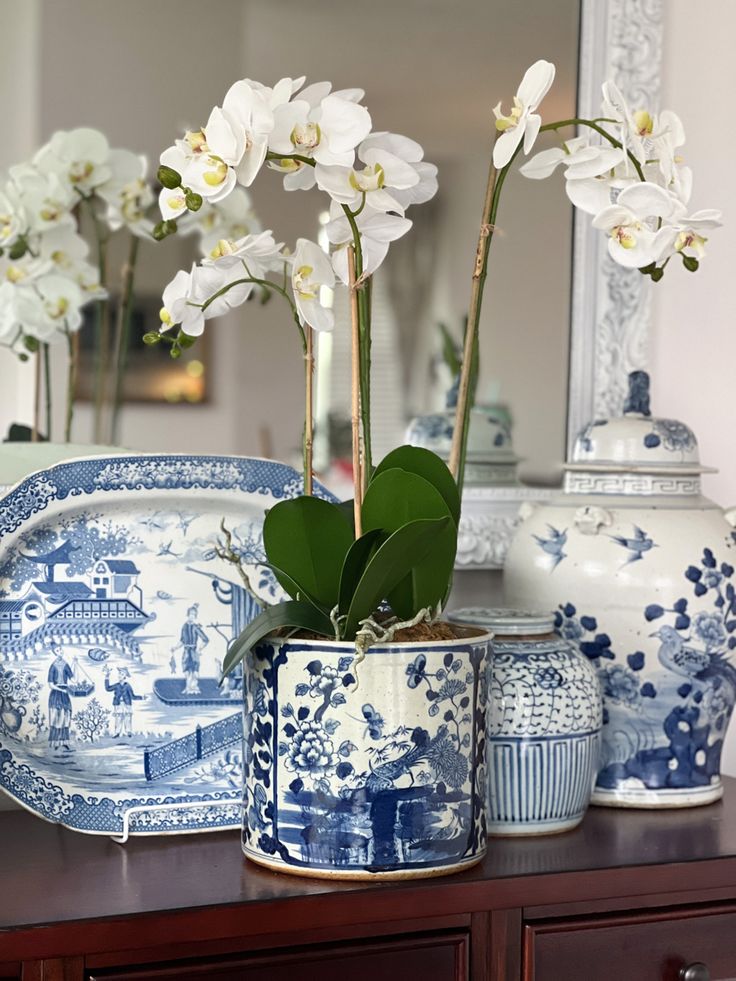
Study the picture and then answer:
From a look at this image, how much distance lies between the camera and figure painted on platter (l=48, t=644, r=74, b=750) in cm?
108

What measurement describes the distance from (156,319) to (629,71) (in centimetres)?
63

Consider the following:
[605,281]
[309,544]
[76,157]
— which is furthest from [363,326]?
[605,281]

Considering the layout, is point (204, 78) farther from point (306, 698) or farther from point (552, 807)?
point (552, 807)

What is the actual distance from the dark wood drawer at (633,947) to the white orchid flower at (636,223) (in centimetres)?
53

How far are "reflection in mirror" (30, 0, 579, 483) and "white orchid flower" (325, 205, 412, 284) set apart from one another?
305 mm

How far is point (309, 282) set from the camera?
38.2 inches

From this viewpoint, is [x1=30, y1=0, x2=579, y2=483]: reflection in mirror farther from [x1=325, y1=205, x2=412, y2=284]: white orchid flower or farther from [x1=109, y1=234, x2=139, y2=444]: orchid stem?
[x1=325, y1=205, x2=412, y2=284]: white orchid flower

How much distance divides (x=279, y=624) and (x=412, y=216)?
567 millimetres

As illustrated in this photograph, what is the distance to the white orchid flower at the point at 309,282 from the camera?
967 millimetres

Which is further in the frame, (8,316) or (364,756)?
(8,316)

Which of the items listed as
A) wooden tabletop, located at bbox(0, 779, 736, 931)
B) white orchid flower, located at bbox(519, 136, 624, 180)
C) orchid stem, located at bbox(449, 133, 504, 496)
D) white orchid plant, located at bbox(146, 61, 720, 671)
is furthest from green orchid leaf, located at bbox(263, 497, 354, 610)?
white orchid flower, located at bbox(519, 136, 624, 180)

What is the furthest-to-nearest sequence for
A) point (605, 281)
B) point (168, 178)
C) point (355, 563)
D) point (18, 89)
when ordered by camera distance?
point (605, 281)
point (18, 89)
point (355, 563)
point (168, 178)

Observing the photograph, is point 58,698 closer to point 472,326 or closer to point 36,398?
point 36,398

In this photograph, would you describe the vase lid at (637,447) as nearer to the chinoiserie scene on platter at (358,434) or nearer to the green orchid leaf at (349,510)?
the chinoiserie scene on platter at (358,434)
